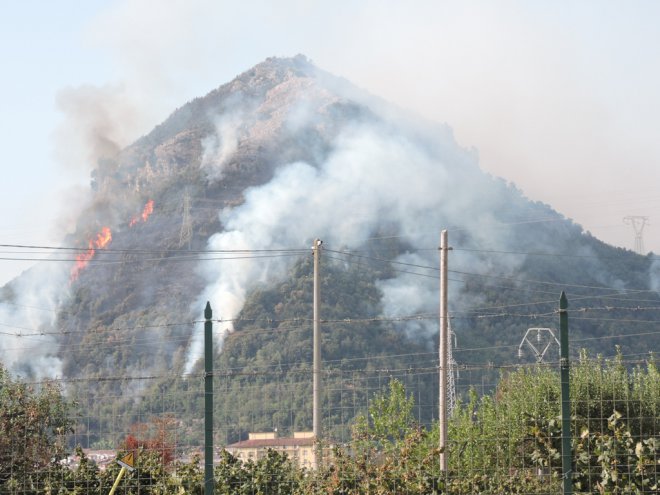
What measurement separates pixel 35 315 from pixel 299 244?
38.0m

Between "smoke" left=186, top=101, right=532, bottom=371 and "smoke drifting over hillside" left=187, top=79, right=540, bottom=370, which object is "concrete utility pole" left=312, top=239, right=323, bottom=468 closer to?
"smoke drifting over hillside" left=187, top=79, right=540, bottom=370

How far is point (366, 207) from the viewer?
140750 millimetres

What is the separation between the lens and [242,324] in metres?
105

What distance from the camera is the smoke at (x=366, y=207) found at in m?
124

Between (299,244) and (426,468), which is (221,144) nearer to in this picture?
(299,244)

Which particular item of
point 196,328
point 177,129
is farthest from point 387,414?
point 177,129

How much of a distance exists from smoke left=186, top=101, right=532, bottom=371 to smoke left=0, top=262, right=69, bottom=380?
18109 millimetres

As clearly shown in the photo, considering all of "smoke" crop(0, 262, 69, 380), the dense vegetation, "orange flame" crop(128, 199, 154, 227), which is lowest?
the dense vegetation

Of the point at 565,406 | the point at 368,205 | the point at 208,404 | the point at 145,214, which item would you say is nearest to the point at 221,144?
the point at 145,214

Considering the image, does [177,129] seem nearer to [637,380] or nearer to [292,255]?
[292,255]

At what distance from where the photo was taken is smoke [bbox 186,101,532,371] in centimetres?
12350

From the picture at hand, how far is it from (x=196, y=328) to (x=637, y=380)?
94032mm

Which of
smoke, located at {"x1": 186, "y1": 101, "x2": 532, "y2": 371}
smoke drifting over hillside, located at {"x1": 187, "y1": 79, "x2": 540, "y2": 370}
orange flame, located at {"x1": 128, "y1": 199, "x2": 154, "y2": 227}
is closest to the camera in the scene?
smoke, located at {"x1": 186, "y1": 101, "x2": 532, "y2": 371}

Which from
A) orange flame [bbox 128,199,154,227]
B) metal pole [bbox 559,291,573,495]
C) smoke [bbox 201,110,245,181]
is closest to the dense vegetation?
metal pole [bbox 559,291,573,495]
